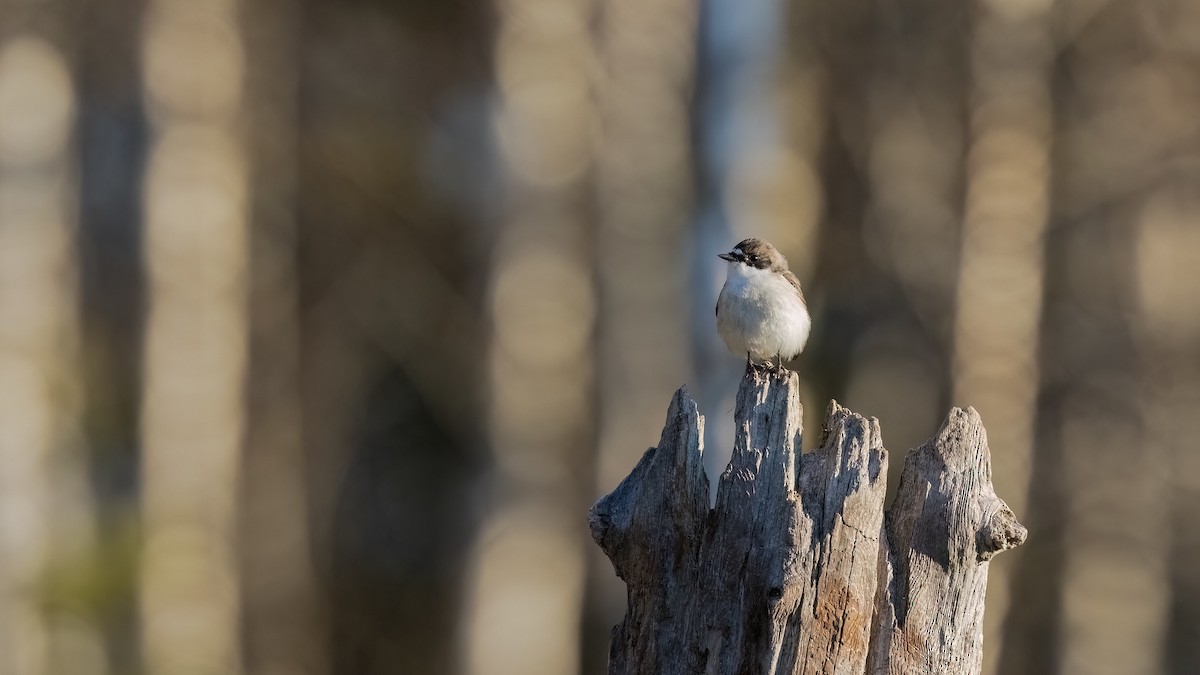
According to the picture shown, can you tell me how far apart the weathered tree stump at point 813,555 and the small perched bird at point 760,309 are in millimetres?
1637

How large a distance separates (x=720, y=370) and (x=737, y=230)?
110cm

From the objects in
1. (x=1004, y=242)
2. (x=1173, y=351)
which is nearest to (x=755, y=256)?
(x=1004, y=242)

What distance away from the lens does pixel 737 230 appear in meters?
7.47

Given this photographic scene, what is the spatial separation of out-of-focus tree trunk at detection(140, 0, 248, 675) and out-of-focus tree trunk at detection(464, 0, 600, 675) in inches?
70.8

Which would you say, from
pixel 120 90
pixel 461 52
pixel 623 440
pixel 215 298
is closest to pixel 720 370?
pixel 623 440

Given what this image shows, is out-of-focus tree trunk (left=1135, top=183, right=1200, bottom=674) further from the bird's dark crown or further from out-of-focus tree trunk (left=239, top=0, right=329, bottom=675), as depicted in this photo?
out-of-focus tree trunk (left=239, top=0, right=329, bottom=675)

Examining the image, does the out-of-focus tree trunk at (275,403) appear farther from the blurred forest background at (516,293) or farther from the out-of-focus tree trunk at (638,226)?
the out-of-focus tree trunk at (638,226)

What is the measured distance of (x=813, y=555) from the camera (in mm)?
2303

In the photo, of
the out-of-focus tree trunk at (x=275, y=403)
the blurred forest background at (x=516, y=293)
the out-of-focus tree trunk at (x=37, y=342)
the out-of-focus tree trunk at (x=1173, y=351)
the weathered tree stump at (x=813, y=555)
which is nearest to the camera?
the weathered tree stump at (x=813, y=555)

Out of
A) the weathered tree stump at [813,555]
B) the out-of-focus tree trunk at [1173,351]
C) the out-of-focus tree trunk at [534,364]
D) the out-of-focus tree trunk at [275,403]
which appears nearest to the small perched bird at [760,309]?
the weathered tree stump at [813,555]

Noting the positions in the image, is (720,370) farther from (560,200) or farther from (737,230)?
(560,200)

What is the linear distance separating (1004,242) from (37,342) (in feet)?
22.7

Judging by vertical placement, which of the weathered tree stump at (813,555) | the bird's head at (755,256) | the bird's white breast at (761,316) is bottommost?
the weathered tree stump at (813,555)

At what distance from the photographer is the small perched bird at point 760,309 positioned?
416 cm
